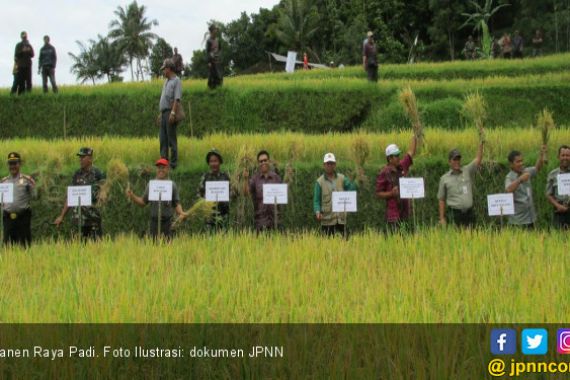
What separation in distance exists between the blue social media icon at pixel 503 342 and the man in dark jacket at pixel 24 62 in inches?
685

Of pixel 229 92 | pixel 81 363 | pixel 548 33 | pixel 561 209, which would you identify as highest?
pixel 548 33

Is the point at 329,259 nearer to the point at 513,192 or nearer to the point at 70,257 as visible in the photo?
the point at 70,257

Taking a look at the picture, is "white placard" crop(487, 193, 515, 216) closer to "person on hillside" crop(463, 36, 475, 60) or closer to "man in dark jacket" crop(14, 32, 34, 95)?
"man in dark jacket" crop(14, 32, 34, 95)

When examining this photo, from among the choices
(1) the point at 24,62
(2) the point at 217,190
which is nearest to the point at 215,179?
(2) the point at 217,190

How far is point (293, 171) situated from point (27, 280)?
5755 mm

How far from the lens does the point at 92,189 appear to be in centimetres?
1015

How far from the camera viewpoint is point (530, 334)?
4551 mm

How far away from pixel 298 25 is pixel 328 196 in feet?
155

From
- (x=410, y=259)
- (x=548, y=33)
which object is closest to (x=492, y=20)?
(x=548, y=33)

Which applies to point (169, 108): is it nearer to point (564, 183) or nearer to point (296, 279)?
point (564, 183)

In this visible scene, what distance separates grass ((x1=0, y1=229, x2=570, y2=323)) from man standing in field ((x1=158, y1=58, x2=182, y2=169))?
3.82m

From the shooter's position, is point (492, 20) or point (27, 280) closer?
point (27, 280)

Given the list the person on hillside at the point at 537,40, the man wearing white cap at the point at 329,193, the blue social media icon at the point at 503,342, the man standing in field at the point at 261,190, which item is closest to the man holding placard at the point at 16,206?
the man standing in field at the point at 261,190

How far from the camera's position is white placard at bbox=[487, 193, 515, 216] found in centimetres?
938
